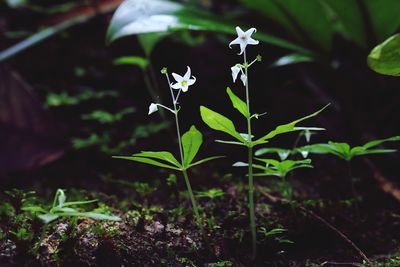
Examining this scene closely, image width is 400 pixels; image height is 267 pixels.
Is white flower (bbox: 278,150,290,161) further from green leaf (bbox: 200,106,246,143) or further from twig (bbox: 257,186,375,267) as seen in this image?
green leaf (bbox: 200,106,246,143)

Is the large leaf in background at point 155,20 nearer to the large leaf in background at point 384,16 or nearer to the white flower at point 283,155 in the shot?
the large leaf in background at point 384,16

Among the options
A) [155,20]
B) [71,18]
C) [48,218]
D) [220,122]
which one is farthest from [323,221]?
[71,18]

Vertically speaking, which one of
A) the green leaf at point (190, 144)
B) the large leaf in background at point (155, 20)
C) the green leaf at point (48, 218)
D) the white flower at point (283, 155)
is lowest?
the green leaf at point (48, 218)

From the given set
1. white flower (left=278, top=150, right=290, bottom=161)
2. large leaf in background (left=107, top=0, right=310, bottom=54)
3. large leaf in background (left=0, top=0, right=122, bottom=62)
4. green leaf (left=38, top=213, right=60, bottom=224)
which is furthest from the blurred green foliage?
large leaf in background (left=0, top=0, right=122, bottom=62)

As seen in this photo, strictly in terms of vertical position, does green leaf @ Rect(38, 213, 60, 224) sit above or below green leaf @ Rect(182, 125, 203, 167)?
below

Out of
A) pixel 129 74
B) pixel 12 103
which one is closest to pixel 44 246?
pixel 12 103

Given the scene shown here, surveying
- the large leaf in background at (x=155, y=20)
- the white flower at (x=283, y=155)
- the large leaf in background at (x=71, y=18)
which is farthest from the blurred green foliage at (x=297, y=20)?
the large leaf in background at (x=71, y=18)
